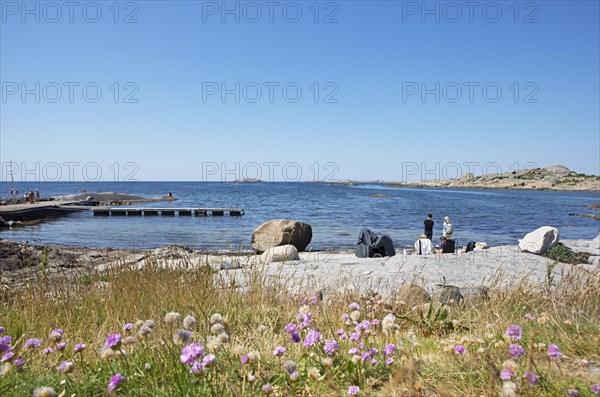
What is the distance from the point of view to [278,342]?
11.4 ft

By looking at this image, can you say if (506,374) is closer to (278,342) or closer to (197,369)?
(197,369)

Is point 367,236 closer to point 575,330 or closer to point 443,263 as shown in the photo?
point 443,263

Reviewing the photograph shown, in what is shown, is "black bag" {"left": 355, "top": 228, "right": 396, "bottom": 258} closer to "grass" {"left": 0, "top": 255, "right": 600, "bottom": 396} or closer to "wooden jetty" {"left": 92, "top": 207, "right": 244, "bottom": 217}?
"grass" {"left": 0, "top": 255, "right": 600, "bottom": 396}

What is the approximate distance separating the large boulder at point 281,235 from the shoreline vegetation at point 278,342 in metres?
11.6

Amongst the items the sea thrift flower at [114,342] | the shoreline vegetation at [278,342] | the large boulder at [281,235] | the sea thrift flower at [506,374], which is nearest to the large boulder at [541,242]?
the shoreline vegetation at [278,342]

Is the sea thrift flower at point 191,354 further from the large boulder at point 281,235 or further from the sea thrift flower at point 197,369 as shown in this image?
the large boulder at point 281,235

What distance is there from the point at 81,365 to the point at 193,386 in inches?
37.3

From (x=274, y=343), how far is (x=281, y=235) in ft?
48.5

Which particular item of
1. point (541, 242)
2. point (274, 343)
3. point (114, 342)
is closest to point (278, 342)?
point (274, 343)

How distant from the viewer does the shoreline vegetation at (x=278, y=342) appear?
2258 mm

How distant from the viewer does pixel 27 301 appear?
15.3 ft

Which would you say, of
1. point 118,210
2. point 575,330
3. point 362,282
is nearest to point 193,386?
point 575,330

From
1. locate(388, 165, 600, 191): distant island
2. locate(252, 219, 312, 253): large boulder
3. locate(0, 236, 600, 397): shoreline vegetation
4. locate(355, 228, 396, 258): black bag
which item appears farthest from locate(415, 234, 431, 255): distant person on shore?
locate(388, 165, 600, 191): distant island

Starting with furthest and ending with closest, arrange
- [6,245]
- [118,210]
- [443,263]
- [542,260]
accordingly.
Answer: [118,210]
[6,245]
[542,260]
[443,263]
